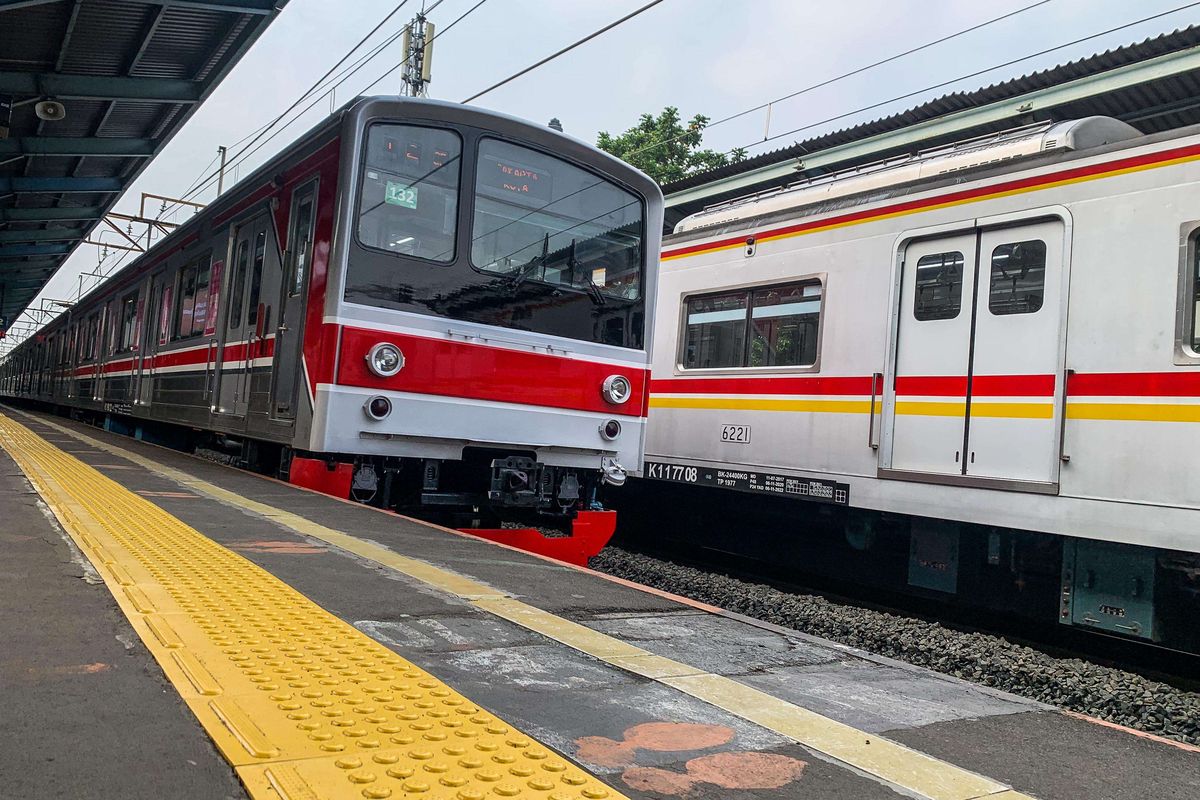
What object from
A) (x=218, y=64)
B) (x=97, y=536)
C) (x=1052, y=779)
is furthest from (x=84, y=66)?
(x=1052, y=779)

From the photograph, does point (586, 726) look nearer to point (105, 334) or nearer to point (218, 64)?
point (218, 64)

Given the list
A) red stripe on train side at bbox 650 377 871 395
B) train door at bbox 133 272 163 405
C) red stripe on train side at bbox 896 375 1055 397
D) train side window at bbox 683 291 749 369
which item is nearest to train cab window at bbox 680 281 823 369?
train side window at bbox 683 291 749 369

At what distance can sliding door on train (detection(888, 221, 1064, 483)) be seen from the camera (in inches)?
237

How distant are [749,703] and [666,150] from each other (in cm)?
2631

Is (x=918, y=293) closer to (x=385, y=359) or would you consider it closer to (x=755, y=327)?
(x=755, y=327)

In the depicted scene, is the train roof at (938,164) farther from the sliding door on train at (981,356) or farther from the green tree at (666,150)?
the green tree at (666,150)

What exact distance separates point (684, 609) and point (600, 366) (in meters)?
3.01

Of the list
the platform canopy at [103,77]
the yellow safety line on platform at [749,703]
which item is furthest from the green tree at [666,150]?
the yellow safety line on platform at [749,703]

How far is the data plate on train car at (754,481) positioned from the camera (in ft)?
23.9

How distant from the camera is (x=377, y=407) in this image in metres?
5.85

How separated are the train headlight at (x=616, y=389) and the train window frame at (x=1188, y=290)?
11.5 feet

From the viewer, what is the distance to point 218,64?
12594 mm

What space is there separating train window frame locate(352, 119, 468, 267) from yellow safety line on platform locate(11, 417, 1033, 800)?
2.20m

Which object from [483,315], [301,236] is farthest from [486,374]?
[301,236]
